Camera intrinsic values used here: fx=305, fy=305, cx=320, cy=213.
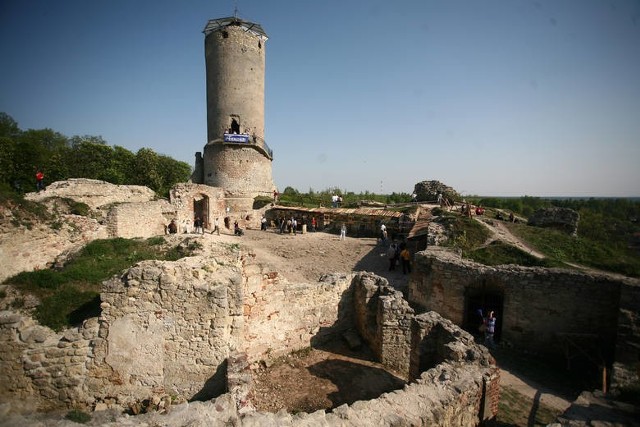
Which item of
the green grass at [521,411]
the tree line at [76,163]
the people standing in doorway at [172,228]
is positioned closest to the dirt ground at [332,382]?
the green grass at [521,411]

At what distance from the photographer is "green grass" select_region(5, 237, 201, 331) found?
6.91 metres

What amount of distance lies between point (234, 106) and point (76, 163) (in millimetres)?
15972

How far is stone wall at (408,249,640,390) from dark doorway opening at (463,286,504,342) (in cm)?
3

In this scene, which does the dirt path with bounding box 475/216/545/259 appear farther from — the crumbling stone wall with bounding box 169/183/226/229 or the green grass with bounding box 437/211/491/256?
the crumbling stone wall with bounding box 169/183/226/229

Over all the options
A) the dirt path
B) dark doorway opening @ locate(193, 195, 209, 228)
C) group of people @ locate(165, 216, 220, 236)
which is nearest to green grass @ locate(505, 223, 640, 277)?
the dirt path

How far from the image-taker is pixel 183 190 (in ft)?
69.3

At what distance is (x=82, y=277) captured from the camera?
8.73 metres

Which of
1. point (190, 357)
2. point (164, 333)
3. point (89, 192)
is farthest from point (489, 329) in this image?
point (89, 192)

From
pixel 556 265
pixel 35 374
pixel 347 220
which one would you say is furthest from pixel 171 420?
pixel 347 220

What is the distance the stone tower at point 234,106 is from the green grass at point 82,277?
51.8 ft

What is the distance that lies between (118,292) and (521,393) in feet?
30.5

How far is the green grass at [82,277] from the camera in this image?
6914 mm

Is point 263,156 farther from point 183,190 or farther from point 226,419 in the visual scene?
point 226,419

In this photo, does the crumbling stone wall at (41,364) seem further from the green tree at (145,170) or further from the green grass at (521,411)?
the green tree at (145,170)
